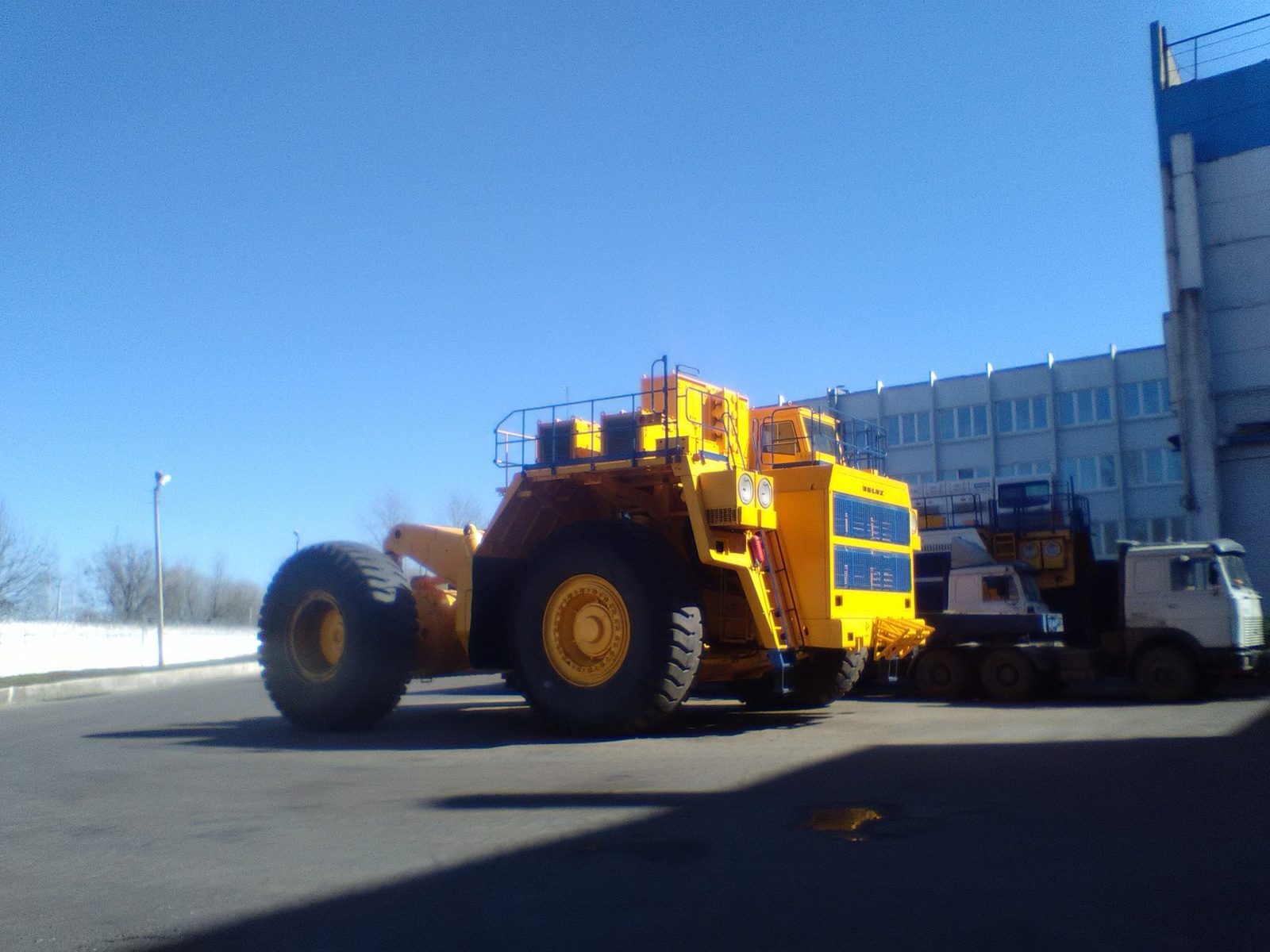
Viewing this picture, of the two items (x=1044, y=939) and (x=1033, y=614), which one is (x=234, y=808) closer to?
(x=1044, y=939)

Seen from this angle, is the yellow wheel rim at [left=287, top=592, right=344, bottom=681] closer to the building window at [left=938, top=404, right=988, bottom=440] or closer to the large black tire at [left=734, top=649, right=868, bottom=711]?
the large black tire at [left=734, top=649, right=868, bottom=711]

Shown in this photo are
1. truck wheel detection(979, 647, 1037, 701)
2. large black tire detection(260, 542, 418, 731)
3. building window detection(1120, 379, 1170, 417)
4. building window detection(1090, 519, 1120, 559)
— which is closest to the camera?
large black tire detection(260, 542, 418, 731)

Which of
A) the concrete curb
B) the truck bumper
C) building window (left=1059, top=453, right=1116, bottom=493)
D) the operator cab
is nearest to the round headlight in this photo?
the operator cab

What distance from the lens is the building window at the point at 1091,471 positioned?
152ft

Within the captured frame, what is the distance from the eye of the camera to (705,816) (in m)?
6.85

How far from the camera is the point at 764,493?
1128cm

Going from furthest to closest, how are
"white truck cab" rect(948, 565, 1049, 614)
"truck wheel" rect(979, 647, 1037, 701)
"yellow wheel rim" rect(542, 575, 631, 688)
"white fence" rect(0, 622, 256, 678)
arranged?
"white fence" rect(0, 622, 256, 678), "white truck cab" rect(948, 565, 1049, 614), "truck wheel" rect(979, 647, 1037, 701), "yellow wheel rim" rect(542, 575, 631, 688)

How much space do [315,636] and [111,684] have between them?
1758cm

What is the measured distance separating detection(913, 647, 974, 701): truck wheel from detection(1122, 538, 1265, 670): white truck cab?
2736 millimetres

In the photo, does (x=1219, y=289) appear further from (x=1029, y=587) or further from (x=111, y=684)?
(x=111, y=684)

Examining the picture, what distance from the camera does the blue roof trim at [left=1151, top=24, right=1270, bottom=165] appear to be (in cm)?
2453

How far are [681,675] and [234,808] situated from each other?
184 inches

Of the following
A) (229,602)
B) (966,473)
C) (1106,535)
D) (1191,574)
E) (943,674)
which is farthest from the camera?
(229,602)

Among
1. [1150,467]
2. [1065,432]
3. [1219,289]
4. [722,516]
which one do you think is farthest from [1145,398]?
[722,516]
